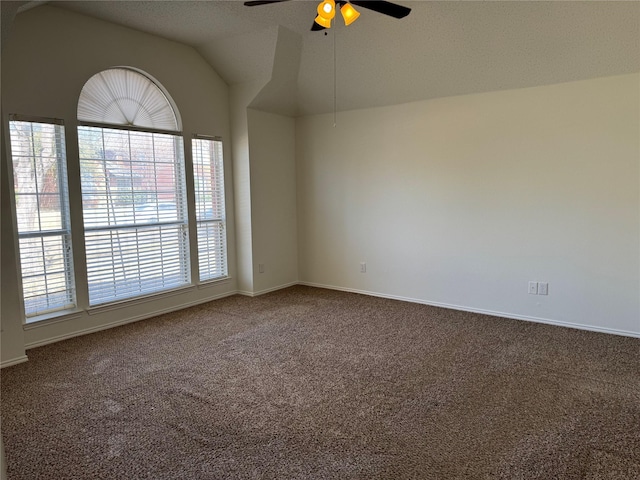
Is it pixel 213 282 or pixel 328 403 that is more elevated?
pixel 213 282

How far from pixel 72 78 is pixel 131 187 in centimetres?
108

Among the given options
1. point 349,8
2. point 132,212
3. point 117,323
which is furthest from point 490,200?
point 117,323

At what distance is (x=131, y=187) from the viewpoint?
4.35 metres

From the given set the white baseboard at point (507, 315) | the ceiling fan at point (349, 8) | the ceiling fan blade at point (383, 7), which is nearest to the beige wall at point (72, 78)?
the ceiling fan at point (349, 8)

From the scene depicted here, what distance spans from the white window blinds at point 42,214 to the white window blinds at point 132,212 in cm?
19

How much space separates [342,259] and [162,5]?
3.40 meters

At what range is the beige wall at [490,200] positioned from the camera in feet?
12.5

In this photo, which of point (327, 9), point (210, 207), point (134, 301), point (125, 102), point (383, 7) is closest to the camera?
point (327, 9)

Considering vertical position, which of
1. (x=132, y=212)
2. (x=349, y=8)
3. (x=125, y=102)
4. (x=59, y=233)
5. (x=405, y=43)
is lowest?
(x=59, y=233)

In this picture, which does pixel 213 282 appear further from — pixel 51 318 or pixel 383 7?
pixel 383 7

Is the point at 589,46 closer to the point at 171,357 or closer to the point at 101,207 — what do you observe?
the point at 171,357

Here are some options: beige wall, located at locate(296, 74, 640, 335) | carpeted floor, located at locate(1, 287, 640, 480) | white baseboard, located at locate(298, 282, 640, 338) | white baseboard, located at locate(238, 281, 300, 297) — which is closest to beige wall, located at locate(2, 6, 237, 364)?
carpeted floor, located at locate(1, 287, 640, 480)

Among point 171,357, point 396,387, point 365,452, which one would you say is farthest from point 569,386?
point 171,357

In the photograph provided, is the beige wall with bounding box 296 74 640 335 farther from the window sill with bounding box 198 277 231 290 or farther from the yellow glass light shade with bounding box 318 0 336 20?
the yellow glass light shade with bounding box 318 0 336 20
